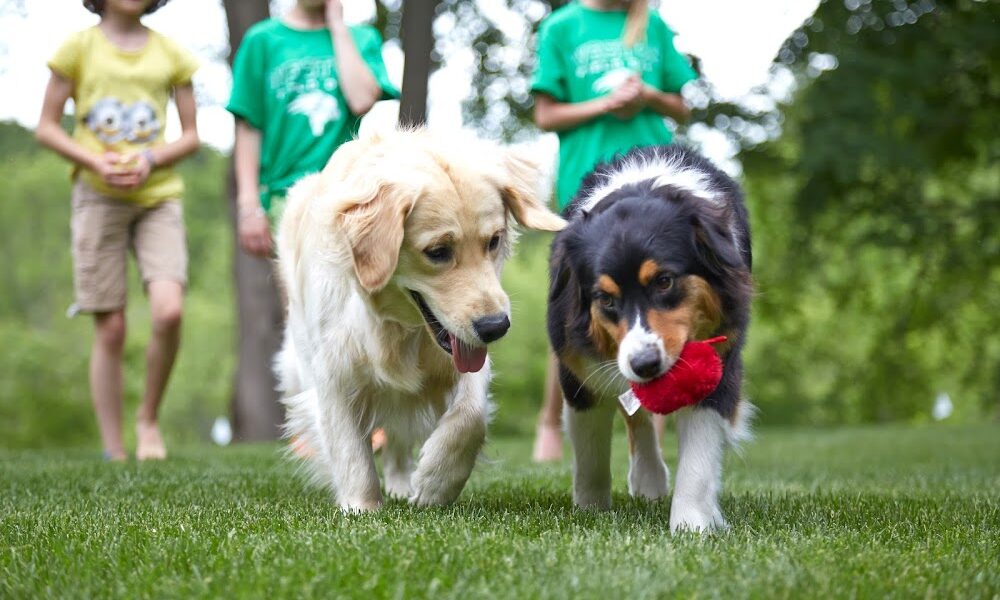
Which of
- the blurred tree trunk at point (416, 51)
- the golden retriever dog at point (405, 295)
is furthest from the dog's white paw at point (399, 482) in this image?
the blurred tree trunk at point (416, 51)

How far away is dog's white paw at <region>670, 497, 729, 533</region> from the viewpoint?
3705 mm

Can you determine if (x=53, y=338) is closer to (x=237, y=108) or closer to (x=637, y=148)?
(x=237, y=108)

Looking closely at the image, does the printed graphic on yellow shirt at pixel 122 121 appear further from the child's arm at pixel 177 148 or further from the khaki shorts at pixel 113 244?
the khaki shorts at pixel 113 244

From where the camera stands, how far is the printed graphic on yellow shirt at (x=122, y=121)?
673 centimetres

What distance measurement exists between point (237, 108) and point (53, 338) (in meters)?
32.0

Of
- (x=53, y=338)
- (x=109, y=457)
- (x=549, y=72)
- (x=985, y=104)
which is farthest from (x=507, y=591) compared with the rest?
(x=53, y=338)

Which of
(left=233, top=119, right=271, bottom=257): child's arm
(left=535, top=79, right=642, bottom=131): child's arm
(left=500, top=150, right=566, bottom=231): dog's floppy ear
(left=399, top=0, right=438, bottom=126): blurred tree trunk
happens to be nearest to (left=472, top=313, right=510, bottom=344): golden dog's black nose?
(left=500, top=150, right=566, bottom=231): dog's floppy ear

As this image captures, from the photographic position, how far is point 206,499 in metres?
4.64

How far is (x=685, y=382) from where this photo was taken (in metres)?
3.61

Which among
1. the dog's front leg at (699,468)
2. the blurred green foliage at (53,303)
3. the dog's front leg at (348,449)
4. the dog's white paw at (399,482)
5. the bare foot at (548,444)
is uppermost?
the dog's front leg at (699,468)

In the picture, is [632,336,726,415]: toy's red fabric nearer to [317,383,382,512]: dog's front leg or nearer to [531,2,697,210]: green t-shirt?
[317,383,382,512]: dog's front leg

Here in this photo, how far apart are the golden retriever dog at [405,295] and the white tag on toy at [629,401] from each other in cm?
54

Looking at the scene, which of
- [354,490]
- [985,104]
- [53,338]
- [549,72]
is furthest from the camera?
[53,338]

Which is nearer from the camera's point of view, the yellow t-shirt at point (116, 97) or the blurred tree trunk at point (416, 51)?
the yellow t-shirt at point (116, 97)
